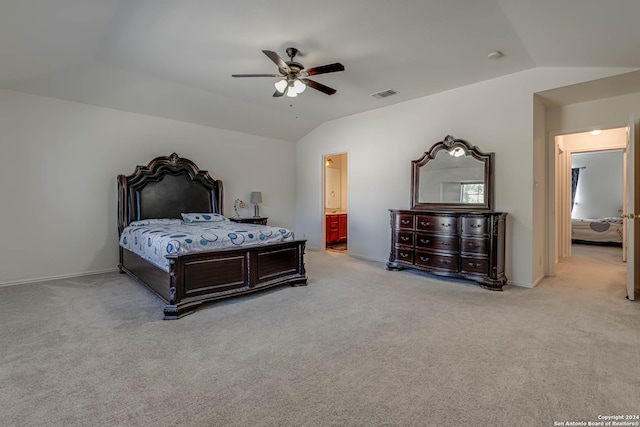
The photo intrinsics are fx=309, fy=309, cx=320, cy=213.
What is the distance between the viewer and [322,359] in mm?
2242

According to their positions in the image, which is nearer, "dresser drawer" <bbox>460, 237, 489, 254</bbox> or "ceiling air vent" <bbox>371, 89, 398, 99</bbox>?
"dresser drawer" <bbox>460, 237, 489, 254</bbox>

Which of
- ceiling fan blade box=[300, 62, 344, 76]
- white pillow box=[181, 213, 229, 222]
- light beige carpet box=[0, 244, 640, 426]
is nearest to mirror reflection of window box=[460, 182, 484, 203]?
light beige carpet box=[0, 244, 640, 426]

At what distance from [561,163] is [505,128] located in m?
2.69

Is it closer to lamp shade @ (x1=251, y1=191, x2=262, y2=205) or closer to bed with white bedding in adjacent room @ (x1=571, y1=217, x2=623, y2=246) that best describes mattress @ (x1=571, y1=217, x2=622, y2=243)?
bed with white bedding in adjacent room @ (x1=571, y1=217, x2=623, y2=246)

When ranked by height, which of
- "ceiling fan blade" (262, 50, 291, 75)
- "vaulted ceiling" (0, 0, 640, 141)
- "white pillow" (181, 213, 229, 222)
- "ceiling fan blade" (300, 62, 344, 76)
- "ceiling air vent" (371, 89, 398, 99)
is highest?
"ceiling air vent" (371, 89, 398, 99)

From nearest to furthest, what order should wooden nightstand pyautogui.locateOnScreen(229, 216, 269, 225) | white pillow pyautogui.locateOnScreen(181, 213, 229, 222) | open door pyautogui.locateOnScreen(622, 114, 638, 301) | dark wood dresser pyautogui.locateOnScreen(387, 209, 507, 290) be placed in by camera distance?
open door pyautogui.locateOnScreen(622, 114, 638, 301) < dark wood dresser pyautogui.locateOnScreen(387, 209, 507, 290) < white pillow pyautogui.locateOnScreen(181, 213, 229, 222) < wooden nightstand pyautogui.locateOnScreen(229, 216, 269, 225)

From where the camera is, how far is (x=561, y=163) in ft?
19.6

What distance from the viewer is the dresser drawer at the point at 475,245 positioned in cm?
408

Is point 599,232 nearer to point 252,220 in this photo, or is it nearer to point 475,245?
point 475,245

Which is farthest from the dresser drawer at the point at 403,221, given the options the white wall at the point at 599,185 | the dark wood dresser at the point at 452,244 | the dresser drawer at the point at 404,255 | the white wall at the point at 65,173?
the white wall at the point at 599,185

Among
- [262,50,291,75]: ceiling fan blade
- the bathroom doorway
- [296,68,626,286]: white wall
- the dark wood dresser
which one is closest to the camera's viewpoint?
[262,50,291,75]: ceiling fan blade

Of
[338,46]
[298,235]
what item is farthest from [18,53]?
[298,235]

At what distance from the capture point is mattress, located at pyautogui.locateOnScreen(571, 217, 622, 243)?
726 cm

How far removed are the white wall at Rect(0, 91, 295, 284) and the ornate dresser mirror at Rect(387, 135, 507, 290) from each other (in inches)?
163
